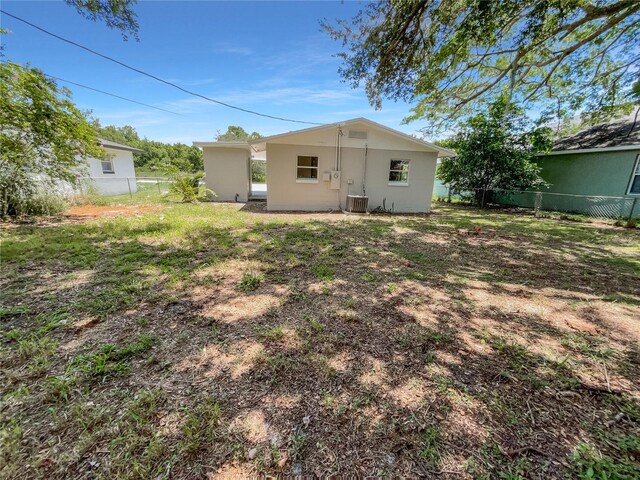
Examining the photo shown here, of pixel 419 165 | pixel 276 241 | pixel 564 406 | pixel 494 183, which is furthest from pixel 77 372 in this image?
pixel 494 183

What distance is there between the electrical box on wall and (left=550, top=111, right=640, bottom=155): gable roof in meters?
10.6

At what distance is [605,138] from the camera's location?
37.7 feet

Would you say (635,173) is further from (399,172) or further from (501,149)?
(399,172)

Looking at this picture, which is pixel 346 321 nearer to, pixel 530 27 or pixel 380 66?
pixel 380 66

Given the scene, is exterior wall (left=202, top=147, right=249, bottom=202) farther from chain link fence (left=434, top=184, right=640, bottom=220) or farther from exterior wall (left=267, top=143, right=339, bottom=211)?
chain link fence (left=434, top=184, right=640, bottom=220)

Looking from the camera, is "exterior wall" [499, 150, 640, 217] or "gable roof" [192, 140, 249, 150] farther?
"gable roof" [192, 140, 249, 150]

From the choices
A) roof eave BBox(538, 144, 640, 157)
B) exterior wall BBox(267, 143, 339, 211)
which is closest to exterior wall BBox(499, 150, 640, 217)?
roof eave BBox(538, 144, 640, 157)

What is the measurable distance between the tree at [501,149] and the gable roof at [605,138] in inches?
48.3

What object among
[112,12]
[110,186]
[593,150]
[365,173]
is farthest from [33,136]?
[593,150]

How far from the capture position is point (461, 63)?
8000mm

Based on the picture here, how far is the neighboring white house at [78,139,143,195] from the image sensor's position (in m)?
13.6

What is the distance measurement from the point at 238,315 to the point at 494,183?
48.7 feet

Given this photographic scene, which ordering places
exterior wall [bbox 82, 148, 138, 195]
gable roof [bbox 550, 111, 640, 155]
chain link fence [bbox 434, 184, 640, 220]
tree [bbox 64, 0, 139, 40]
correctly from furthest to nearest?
exterior wall [bbox 82, 148, 138, 195], gable roof [bbox 550, 111, 640, 155], chain link fence [bbox 434, 184, 640, 220], tree [bbox 64, 0, 139, 40]

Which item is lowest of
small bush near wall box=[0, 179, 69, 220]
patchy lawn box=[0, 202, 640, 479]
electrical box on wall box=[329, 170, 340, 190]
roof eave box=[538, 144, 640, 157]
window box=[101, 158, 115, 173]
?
patchy lawn box=[0, 202, 640, 479]
